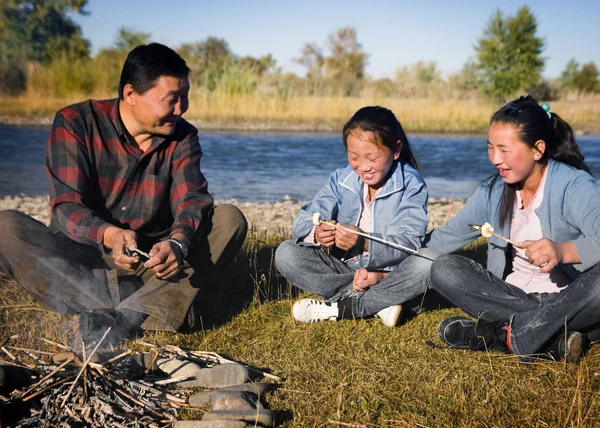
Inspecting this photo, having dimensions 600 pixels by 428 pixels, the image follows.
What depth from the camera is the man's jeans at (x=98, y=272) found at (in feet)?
11.2

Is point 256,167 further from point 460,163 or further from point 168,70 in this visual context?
point 168,70

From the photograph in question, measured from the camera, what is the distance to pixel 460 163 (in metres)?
14.4

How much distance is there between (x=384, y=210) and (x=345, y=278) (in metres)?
0.45

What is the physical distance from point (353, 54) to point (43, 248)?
41.0m

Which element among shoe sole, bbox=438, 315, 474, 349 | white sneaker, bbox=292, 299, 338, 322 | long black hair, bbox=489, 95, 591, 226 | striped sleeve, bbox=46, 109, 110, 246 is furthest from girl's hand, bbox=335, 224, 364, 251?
striped sleeve, bbox=46, 109, 110, 246

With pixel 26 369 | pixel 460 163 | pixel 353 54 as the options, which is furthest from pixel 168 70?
pixel 353 54

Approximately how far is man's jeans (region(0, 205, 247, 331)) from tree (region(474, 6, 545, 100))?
25.8m

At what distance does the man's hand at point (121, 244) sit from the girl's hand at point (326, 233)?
1026mm

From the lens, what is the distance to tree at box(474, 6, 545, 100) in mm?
28000

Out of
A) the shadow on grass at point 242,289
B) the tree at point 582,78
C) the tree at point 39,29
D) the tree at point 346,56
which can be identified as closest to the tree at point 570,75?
the tree at point 582,78

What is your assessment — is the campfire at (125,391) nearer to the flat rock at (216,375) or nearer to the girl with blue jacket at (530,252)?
the flat rock at (216,375)

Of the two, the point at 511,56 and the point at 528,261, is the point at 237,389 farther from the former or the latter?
the point at 511,56

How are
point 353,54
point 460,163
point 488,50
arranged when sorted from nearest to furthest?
point 460,163 < point 488,50 < point 353,54

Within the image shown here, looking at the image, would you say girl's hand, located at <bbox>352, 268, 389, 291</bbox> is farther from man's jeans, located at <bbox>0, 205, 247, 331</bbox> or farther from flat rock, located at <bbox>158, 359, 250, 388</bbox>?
flat rock, located at <bbox>158, 359, 250, 388</bbox>
